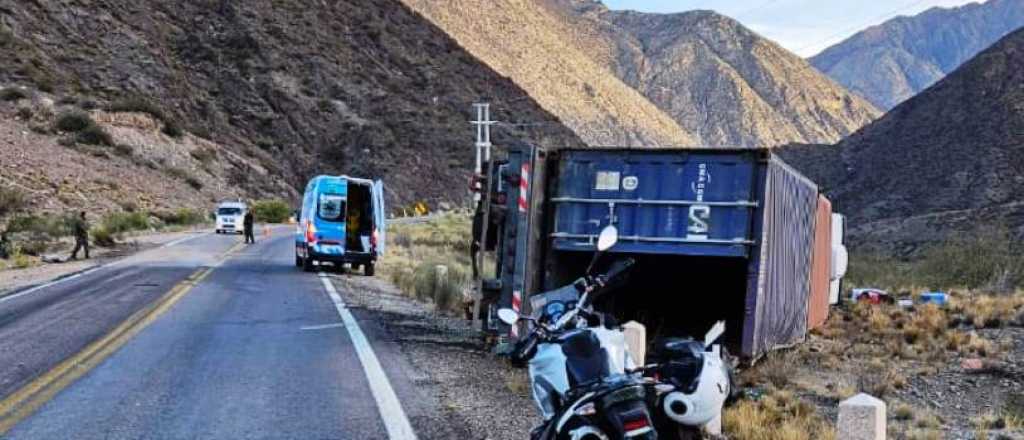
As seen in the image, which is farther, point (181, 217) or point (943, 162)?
point (943, 162)

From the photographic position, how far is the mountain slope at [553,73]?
4090 inches

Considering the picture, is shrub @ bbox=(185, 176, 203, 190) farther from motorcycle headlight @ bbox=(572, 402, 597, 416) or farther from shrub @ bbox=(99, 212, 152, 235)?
motorcycle headlight @ bbox=(572, 402, 597, 416)

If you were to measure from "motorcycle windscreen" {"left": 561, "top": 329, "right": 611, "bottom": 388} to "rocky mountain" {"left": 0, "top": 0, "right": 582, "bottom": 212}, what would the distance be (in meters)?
54.9

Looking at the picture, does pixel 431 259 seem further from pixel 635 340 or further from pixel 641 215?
pixel 635 340

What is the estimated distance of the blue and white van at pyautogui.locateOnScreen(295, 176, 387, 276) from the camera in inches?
1050

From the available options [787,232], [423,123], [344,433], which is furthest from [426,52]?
[344,433]

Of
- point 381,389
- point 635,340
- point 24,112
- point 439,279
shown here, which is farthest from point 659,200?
point 24,112

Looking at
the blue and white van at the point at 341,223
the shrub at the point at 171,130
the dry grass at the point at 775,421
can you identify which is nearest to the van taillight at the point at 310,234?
the blue and white van at the point at 341,223

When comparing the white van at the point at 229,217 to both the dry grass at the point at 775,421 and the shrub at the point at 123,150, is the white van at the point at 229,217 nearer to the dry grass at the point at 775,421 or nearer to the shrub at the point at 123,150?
the shrub at the point at 123,150

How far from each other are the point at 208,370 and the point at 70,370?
50.3 inches

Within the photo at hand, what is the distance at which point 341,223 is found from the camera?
26.9 m

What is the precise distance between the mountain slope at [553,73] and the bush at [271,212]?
39.4 m

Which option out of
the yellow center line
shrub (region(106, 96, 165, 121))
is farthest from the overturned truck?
shrub (region(106, 96, 165, 121))

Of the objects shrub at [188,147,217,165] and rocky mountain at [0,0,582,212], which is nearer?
shrub at [188,147,217,165]
